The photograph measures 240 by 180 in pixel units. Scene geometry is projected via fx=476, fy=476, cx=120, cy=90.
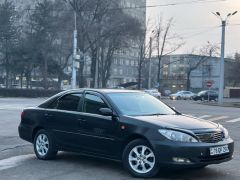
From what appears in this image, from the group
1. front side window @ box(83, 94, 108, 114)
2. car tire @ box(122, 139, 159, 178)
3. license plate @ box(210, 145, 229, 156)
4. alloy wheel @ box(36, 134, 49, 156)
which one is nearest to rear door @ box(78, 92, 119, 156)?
front side window @ box(83, 94, 108, 114)

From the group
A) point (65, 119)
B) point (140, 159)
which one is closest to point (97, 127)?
point (65, 119)

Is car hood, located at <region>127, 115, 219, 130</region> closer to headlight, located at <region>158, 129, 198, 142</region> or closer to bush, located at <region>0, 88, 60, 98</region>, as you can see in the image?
headlight, located at <region>158, 129, 198, 142</region>

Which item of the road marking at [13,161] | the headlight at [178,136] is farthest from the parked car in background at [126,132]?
the road marking at [13,161]

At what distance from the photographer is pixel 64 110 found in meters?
9.46

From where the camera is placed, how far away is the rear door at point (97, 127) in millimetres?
8273

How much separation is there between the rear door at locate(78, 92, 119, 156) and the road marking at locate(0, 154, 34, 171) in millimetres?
1506

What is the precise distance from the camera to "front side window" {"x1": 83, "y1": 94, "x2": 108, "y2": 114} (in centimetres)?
880

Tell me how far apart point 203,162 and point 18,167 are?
11.5ft

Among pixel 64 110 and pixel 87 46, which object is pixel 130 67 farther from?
pixel 64 110

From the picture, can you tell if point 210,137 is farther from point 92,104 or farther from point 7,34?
point 7,34

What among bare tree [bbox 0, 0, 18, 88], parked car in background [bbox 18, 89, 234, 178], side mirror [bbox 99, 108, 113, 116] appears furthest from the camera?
bare tree [bbox 0, 0, 18, 88]

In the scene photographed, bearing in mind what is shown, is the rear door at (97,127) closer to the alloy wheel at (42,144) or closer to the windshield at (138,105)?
the windshield at (138,105)

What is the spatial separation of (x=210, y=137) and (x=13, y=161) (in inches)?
163

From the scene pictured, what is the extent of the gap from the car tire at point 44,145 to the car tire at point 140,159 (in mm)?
2090
